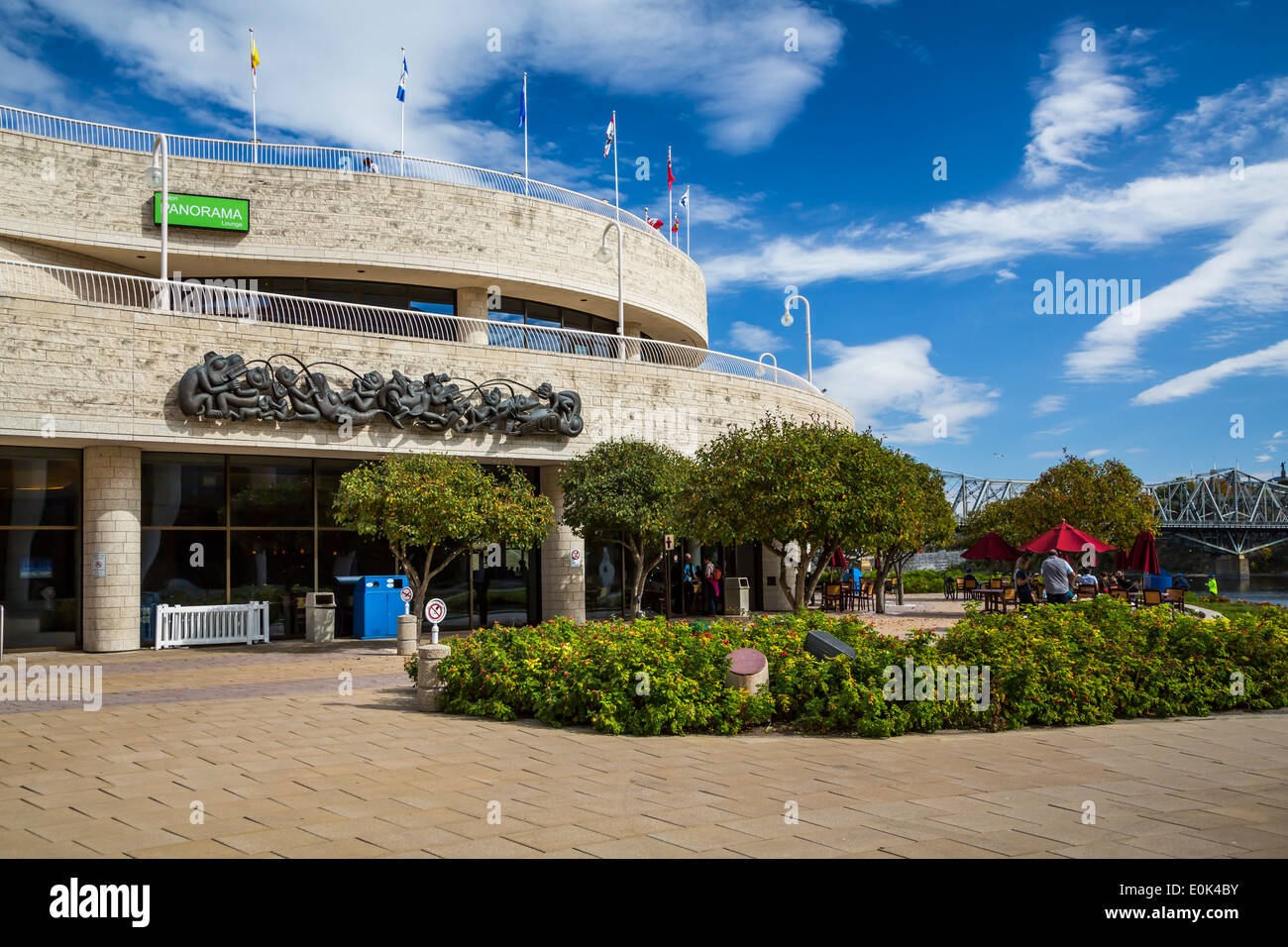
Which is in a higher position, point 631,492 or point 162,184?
point 162,184

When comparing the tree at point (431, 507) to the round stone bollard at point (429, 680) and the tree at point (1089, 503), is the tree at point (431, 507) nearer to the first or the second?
the round stone bollard at point (429, 680)

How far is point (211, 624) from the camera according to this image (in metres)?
21.8

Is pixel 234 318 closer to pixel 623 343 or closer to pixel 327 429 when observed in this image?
pixel 327 429

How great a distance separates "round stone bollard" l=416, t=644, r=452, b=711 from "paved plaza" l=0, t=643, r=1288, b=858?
1.07ft

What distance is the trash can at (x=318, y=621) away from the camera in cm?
2247

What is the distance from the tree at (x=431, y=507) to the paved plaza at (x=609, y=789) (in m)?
7.41

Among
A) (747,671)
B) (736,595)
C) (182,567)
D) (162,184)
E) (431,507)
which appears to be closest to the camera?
(747,671)

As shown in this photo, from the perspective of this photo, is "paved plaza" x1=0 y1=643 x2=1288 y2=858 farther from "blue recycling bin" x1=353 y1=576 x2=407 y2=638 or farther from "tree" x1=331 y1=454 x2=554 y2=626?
"blue recycling bin" x1=353 y1=576 x2=407 y2=638

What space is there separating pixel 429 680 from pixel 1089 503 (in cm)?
2601

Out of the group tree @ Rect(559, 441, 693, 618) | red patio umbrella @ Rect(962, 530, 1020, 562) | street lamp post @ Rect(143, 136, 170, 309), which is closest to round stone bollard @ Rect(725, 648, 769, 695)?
tree @ Rect(559, 441, 693, 618)

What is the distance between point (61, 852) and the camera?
5914 millimetres

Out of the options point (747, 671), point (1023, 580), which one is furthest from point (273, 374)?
point (1023, 580)

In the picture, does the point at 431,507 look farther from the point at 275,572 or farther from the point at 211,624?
the point at 211,624

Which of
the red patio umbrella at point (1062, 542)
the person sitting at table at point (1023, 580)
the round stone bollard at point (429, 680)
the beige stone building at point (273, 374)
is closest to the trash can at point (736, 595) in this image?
the beige stone building at point (273, 374)
